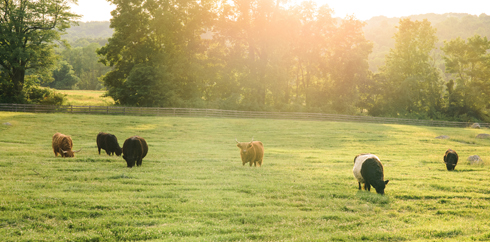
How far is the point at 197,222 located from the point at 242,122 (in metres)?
34.8

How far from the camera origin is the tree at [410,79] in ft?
217

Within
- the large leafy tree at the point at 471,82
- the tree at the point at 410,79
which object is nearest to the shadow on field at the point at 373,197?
the tree at the point at 410,79

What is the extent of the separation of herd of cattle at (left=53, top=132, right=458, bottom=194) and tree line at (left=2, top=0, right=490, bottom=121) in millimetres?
32570

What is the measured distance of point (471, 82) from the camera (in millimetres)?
68562

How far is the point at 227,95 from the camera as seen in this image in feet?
186

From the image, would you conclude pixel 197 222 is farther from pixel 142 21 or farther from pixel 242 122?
pixel 142 21

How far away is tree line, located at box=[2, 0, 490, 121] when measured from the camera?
49938mm

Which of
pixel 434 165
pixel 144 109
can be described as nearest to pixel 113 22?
pixel 144 109

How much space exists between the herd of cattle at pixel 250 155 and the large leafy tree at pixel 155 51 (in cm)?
3250

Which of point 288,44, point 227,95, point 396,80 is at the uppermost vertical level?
point 288,44

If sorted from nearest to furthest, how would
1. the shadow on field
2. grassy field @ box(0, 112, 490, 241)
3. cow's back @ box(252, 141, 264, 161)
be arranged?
1. grassy field @ box(0, 112, 490, 241)
2. the shadow on field
3. cow's back @ box(252, 141, 264, 161)

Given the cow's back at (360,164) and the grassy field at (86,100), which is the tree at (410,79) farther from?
Answer: the cow's back at (360,164)

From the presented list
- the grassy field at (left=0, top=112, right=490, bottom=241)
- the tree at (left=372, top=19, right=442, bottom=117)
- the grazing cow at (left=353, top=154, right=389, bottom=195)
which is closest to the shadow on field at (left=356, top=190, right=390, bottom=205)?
the grassy field at (left=0, top=112, right=490, bottom=241)

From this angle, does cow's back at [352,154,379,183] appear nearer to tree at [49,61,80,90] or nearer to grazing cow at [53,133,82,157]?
grazing cow at [53,133,82,157]
